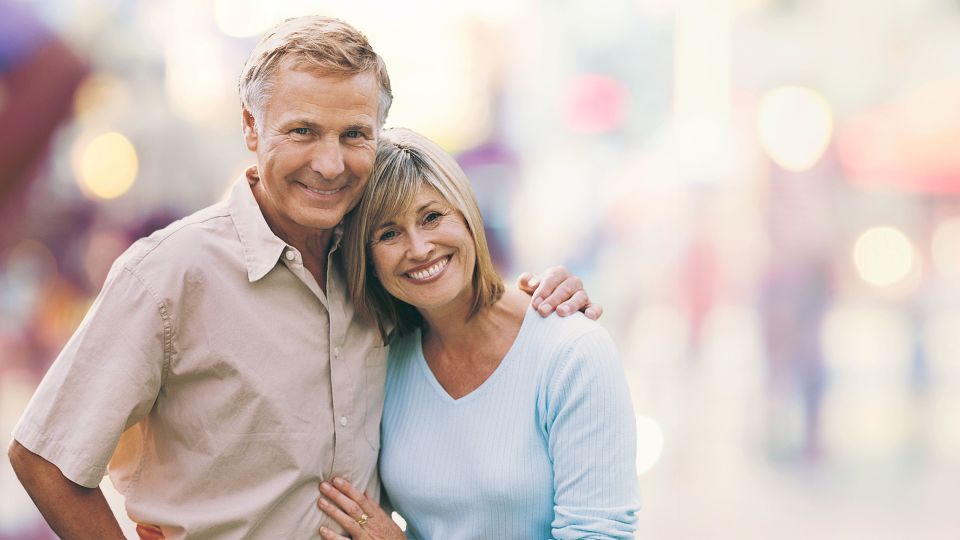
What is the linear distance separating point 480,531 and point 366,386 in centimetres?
32

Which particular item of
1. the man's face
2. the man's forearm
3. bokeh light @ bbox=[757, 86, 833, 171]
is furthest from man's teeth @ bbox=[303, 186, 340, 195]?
bokeh light @ bbox=[757, 86, 833, 171]

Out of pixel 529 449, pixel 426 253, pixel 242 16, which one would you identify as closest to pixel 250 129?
pixel 426 253

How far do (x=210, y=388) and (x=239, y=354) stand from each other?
0.07 meters

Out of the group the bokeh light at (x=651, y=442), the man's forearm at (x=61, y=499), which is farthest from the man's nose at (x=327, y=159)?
the bokeh light at (x=651, y=442)

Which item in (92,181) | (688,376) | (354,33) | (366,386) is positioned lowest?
(688,376)

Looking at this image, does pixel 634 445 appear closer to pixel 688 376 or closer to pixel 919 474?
pixel 688 376

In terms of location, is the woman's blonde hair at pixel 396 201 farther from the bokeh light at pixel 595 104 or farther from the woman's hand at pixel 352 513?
the bokeh light at pixel 595 104

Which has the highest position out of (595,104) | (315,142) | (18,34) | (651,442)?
(18,34)

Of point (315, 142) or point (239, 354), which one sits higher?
point (315, 142)

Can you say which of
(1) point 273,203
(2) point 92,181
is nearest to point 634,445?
(1) point 273,203

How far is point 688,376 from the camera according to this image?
5.07m

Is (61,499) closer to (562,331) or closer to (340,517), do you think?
(340,517)

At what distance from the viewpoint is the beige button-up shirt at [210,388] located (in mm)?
1479

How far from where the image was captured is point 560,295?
1.83 m
